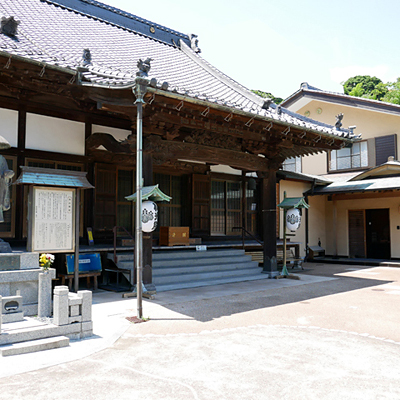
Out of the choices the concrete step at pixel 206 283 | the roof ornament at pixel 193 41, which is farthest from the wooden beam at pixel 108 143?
the roof ornament at pixel 193 41

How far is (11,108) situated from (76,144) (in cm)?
167

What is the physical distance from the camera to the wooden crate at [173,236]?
1085 cm

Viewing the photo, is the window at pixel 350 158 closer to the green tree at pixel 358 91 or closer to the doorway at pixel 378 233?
the doorway at pixel 378 233

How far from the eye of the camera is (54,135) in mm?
9352

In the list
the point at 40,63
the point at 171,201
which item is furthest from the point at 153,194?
the point at 171,201

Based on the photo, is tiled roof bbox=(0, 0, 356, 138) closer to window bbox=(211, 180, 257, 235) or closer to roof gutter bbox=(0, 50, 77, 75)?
roof gutter bbox=(0, 50, 77, 75)

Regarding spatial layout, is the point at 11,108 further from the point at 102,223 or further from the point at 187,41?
the point at 187,41

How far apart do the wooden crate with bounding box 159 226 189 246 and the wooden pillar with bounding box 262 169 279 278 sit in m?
2.37

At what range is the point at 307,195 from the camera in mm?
17328

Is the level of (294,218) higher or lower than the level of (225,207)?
lower

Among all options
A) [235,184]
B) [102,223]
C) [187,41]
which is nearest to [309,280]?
[235,184]

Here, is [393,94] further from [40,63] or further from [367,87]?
[40,63]

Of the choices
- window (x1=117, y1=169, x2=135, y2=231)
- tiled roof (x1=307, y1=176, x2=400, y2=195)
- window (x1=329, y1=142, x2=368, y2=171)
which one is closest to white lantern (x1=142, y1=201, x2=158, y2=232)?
window (x1=117, y1=169, x2=135, y2=231)

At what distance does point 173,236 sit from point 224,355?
6452 mm
